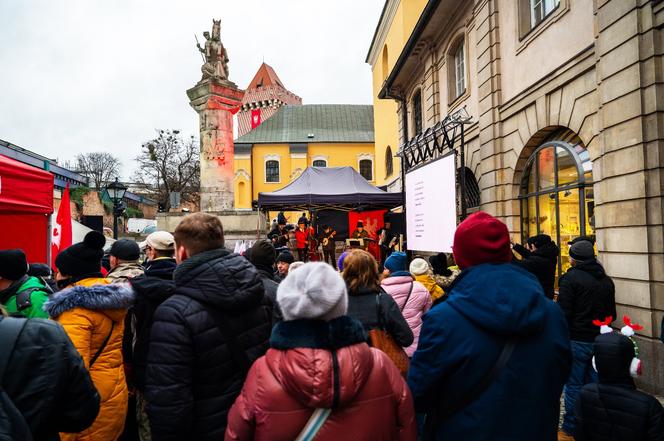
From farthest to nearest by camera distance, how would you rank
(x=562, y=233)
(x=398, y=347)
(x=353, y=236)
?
1. (x=353, y=236)
2. (x=562, y=233)
3. (x=398, y=347)

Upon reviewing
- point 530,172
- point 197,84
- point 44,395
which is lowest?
point 44,395

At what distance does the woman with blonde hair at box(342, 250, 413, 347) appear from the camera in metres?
3.46

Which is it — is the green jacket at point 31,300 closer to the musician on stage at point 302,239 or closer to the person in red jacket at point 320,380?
the person in red jacket at point 320,380

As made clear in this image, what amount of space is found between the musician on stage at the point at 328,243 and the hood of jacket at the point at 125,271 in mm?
11386

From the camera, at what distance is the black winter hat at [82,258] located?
3271 millimetres

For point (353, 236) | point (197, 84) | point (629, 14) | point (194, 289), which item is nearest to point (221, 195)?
point (197, 84)

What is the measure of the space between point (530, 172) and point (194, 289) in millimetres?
9426

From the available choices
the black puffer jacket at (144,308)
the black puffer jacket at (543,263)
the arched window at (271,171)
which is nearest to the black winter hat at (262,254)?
the black puffer jacket at (144,308)

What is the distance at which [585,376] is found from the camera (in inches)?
189

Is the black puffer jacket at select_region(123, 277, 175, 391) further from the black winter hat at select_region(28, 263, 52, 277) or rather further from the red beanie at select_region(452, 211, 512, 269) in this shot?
the black winter hat at select_region(28, 263, 52, 277)

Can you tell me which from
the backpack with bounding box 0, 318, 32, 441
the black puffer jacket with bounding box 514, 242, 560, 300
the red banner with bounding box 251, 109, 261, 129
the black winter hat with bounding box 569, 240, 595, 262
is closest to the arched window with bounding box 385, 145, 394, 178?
the black puffer jacket with bounding box 514, 242, 560, 300

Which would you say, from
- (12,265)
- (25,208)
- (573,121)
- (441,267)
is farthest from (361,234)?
(12,265)

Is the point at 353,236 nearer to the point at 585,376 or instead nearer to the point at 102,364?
the point at 585,376

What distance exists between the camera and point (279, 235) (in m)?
13.1
